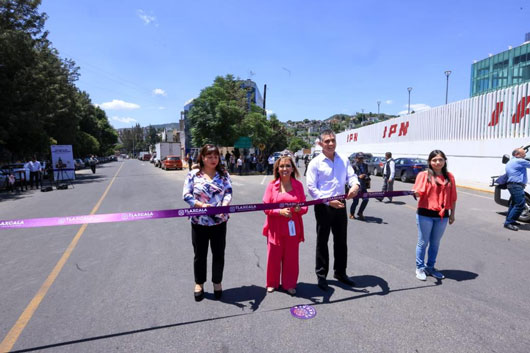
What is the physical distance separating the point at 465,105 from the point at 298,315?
2217cm

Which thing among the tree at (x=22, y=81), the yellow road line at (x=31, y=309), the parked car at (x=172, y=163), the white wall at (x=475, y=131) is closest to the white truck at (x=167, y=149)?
the parked car at (x=172, y=163)

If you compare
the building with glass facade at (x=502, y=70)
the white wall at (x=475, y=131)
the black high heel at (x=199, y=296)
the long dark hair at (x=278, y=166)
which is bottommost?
the black high heel at (x=199, y=296)

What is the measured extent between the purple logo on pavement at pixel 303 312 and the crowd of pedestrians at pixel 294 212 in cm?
31

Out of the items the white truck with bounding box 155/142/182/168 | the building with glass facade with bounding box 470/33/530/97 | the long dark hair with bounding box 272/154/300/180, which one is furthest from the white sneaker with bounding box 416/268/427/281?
the building with glass facade with bounding box 470/33/530/97

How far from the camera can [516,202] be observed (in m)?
7.03

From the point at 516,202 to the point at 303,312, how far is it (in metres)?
6.35

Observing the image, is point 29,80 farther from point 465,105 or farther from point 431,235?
point 465,105

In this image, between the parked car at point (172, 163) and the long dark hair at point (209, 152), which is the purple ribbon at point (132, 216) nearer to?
the long dark hair at point (209, 152)

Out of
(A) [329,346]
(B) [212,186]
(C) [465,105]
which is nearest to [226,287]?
(B) [212,186]

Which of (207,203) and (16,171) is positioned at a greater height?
(207,203)

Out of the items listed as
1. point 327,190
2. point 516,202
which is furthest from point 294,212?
point 516,202

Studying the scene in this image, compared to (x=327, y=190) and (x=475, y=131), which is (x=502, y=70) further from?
(x=327, y=190)

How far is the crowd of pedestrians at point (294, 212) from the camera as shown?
143 inches

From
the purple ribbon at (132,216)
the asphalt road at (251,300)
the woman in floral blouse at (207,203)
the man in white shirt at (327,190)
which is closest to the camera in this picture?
the asphalt road at (251,300)
